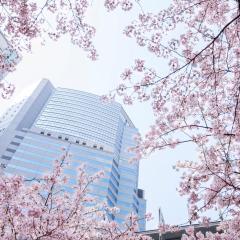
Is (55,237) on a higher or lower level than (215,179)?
lower

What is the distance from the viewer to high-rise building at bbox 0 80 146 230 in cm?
10444

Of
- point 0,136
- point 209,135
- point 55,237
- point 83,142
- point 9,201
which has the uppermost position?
point 83,142

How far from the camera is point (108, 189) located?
358 feet

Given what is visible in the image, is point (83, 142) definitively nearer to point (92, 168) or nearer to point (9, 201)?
point (92, 168)

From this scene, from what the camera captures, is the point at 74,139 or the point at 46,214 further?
the point at 74,139

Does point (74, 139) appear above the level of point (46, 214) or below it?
above

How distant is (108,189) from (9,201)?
342 feet

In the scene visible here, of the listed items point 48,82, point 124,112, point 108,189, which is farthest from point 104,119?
point 108,189

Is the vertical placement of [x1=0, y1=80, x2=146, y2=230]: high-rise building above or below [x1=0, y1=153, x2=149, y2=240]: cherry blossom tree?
above

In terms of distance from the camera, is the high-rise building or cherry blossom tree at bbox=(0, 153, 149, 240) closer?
cherry blossom tree at bbox=(0, 153, 149, 240)

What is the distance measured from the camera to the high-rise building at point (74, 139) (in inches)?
4112

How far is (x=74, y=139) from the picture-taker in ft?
406

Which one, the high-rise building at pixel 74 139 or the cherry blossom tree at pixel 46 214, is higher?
the high-rise building at pixel 74 139

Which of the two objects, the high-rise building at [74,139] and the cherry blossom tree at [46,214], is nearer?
the cherry blossom tree at [46,214]
